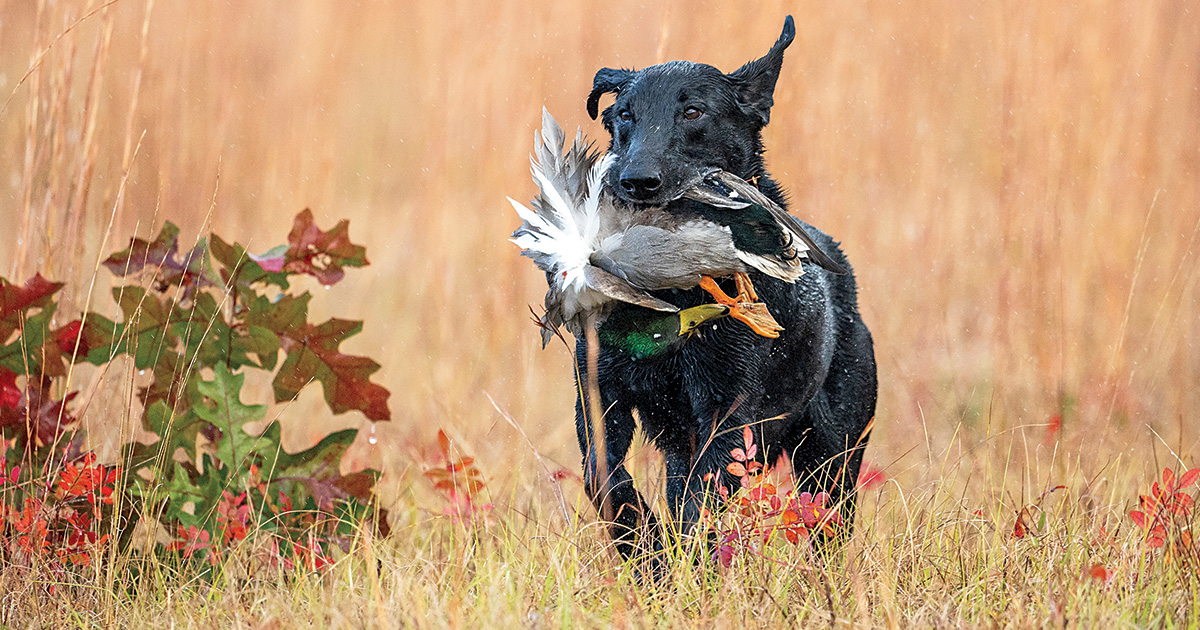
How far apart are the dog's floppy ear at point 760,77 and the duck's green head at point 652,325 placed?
577mm

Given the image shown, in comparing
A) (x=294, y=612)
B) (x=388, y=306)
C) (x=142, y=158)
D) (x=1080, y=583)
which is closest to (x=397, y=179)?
(x=388, y=306)

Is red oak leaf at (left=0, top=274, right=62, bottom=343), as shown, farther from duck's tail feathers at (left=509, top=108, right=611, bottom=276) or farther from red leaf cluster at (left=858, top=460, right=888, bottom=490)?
red leaf cluster at (left=858, top=460, right=888, bottom=490)

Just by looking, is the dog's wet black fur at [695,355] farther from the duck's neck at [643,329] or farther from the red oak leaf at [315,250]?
the red oak leaf at [315,250]

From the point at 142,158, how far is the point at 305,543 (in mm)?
2053

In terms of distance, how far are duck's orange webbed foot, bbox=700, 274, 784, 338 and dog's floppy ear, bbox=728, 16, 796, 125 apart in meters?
0.47

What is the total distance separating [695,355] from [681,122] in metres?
0.59

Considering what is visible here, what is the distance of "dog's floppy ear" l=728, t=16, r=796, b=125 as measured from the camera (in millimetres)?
2760

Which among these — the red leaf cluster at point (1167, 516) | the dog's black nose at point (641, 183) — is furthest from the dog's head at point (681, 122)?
the red leaf cluster at point (1167, 516)

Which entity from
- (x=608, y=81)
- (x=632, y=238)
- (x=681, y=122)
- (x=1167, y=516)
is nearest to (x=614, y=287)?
(x=632, y=238)

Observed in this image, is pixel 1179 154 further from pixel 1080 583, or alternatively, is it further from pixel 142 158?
pixel 142 158

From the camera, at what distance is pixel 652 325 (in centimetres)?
253

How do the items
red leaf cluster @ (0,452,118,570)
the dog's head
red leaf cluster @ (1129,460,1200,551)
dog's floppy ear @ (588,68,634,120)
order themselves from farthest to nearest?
dog's floppy ear @ (588,68,634,120)
red leaf cluster @ (0,452,118,570)
the dog's head
red leaf cluster @ (1129,460,1200,551)

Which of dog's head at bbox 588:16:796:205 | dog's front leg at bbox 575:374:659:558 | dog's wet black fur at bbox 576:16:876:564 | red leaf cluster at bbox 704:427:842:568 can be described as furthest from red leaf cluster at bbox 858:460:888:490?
dog's head at bbox 588:16:796:205

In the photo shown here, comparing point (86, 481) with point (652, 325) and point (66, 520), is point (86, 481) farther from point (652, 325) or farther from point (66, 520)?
point (652, 325)
